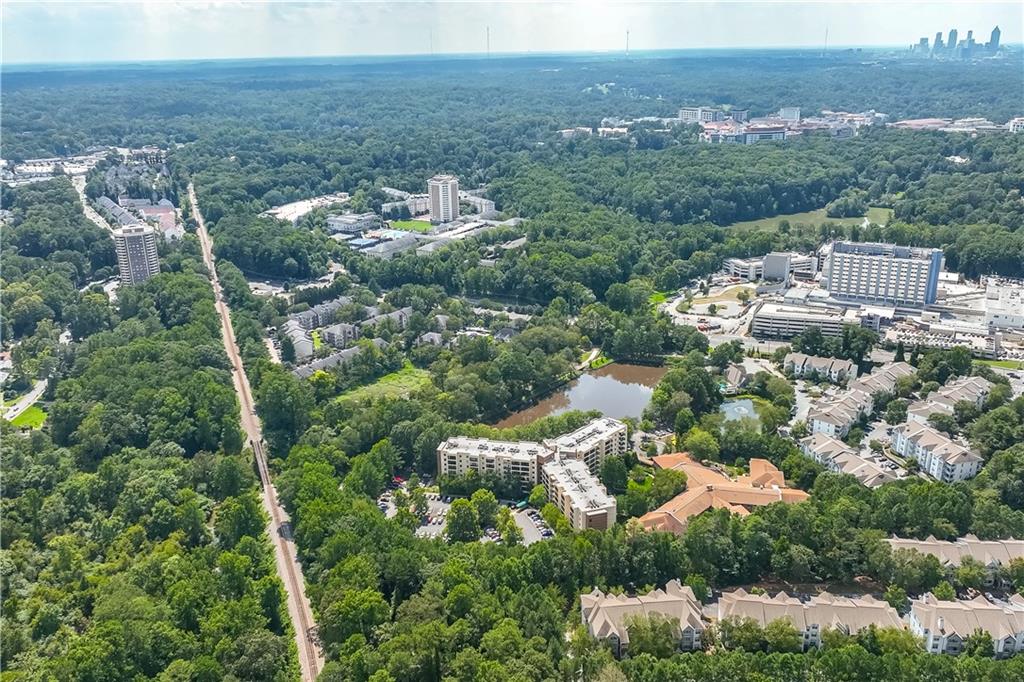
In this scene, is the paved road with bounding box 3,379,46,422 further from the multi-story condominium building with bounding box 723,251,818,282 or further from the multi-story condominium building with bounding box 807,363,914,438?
the multi-story condominium building with bounding box 723,251,818,282

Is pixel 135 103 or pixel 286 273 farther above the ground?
pixel 135 103

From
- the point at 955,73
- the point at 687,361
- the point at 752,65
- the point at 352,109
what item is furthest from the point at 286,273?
the point at 752,65

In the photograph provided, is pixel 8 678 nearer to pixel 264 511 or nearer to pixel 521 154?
pixel 264 511

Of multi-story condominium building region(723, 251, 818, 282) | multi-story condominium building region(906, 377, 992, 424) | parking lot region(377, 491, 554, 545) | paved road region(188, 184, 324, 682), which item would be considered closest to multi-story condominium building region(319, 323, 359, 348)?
paved road region(188, 184, 324, 682)

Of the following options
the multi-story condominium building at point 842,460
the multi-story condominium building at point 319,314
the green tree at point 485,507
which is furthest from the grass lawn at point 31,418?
the multi-story condominium building at point 842,460

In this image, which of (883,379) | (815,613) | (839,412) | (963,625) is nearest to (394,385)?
(839,412)

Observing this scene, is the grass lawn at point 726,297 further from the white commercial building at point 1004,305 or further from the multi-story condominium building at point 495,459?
the multi-story condominium building at point 495,459

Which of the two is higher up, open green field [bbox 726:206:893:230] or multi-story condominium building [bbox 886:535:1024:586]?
open green field [bbox 726:206:893:230]
